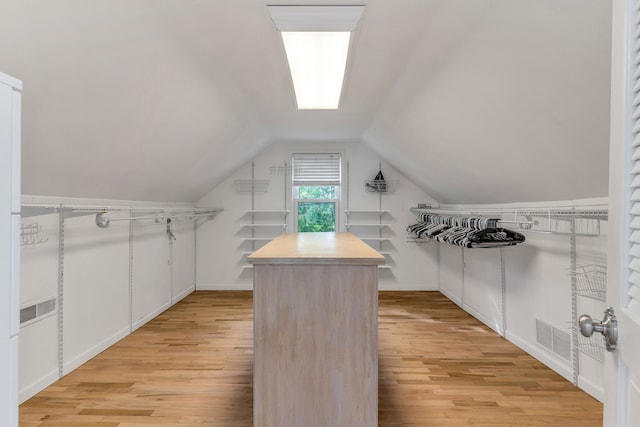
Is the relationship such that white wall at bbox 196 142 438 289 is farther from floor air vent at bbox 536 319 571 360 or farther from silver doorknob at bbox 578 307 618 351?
silver doorknob at bbox 578 307 618 351

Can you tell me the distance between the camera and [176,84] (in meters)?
2.43

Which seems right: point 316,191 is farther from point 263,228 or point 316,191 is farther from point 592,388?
point 592,388

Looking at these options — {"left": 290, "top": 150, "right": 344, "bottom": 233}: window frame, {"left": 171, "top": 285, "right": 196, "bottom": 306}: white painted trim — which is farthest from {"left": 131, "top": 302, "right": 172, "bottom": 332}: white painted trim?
{"left": 290, "top": 150, "right": 344, "bottom": 233}: window frame

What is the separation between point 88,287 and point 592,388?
3.92 m

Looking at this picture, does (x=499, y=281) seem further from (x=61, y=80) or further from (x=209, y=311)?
(x=61, y=80)

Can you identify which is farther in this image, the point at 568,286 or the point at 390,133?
the point at 390,133

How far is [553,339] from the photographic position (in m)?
2.83

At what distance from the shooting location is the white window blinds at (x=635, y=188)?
28.2 inches

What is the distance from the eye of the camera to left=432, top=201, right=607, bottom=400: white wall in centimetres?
245

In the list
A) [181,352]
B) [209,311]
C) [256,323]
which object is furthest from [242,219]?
[256,323]

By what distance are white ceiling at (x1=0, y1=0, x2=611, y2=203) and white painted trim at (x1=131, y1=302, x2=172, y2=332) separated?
145 cm

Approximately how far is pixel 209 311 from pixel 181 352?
1.32m

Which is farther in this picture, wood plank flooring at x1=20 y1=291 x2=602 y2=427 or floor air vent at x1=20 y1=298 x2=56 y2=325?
floor air vent at x1=20 y1=298 x2=56 y2=325

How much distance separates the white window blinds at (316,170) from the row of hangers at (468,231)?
1487 mm
